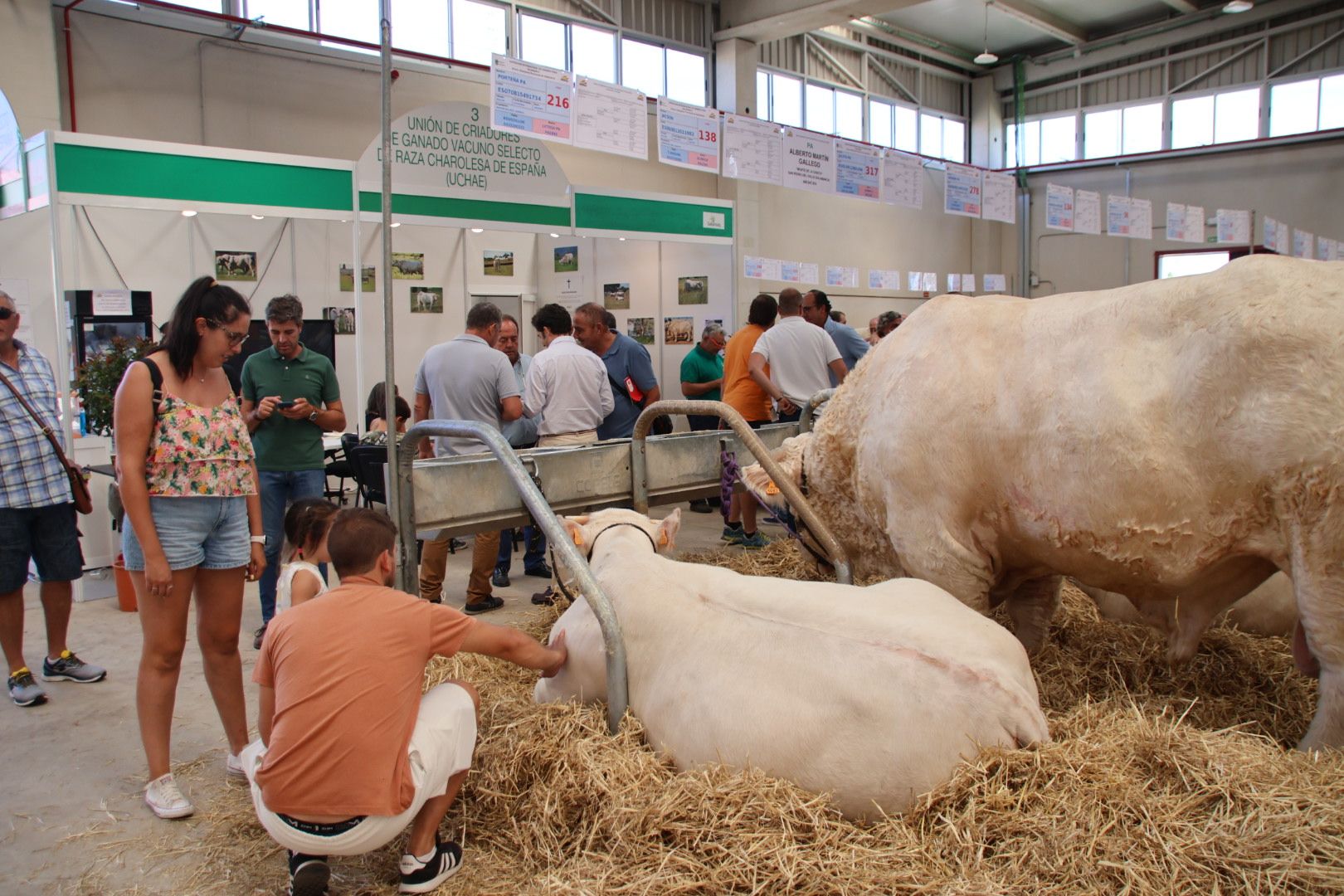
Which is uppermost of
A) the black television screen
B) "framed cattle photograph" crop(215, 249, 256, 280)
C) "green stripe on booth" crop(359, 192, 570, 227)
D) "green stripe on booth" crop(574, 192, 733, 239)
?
"green stripe on booth" crop(574, 192, 733, 239)

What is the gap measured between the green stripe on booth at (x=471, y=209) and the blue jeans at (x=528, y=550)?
2444 mm

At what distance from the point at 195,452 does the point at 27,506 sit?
4.92 feet

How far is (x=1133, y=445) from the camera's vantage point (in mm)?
2832

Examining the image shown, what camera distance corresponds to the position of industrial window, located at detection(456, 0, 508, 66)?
11367 mm

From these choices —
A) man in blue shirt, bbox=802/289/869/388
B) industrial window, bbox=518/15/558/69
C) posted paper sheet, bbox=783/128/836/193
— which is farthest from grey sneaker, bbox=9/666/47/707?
industrial window, bbox=518/15/558/69

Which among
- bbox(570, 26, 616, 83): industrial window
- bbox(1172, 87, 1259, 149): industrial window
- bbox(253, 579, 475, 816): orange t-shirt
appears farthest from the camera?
bbox(1172, 87, 1259, 149): industrial window

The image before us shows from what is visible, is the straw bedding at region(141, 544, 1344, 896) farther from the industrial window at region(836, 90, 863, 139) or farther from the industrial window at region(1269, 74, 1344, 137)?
the industrial window at region(1269, 74, 1344, 137)

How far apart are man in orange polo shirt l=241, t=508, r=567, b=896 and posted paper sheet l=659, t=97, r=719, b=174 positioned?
18.6 ft

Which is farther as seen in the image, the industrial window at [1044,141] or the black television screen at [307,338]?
the industrial window at [1044,141]

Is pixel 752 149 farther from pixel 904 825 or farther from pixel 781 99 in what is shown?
pixel 781 99

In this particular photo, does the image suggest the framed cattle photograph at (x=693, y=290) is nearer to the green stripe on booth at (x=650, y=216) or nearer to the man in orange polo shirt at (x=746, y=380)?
the green stripe on booth at (x=650, y=216)

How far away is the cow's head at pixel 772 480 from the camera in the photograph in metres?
3.94

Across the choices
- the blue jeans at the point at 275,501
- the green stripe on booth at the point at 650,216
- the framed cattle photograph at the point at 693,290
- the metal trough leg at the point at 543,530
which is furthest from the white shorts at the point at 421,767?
the framed cattle photograph at the point at 693,290

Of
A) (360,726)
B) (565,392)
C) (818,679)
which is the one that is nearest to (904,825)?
(818,679)
